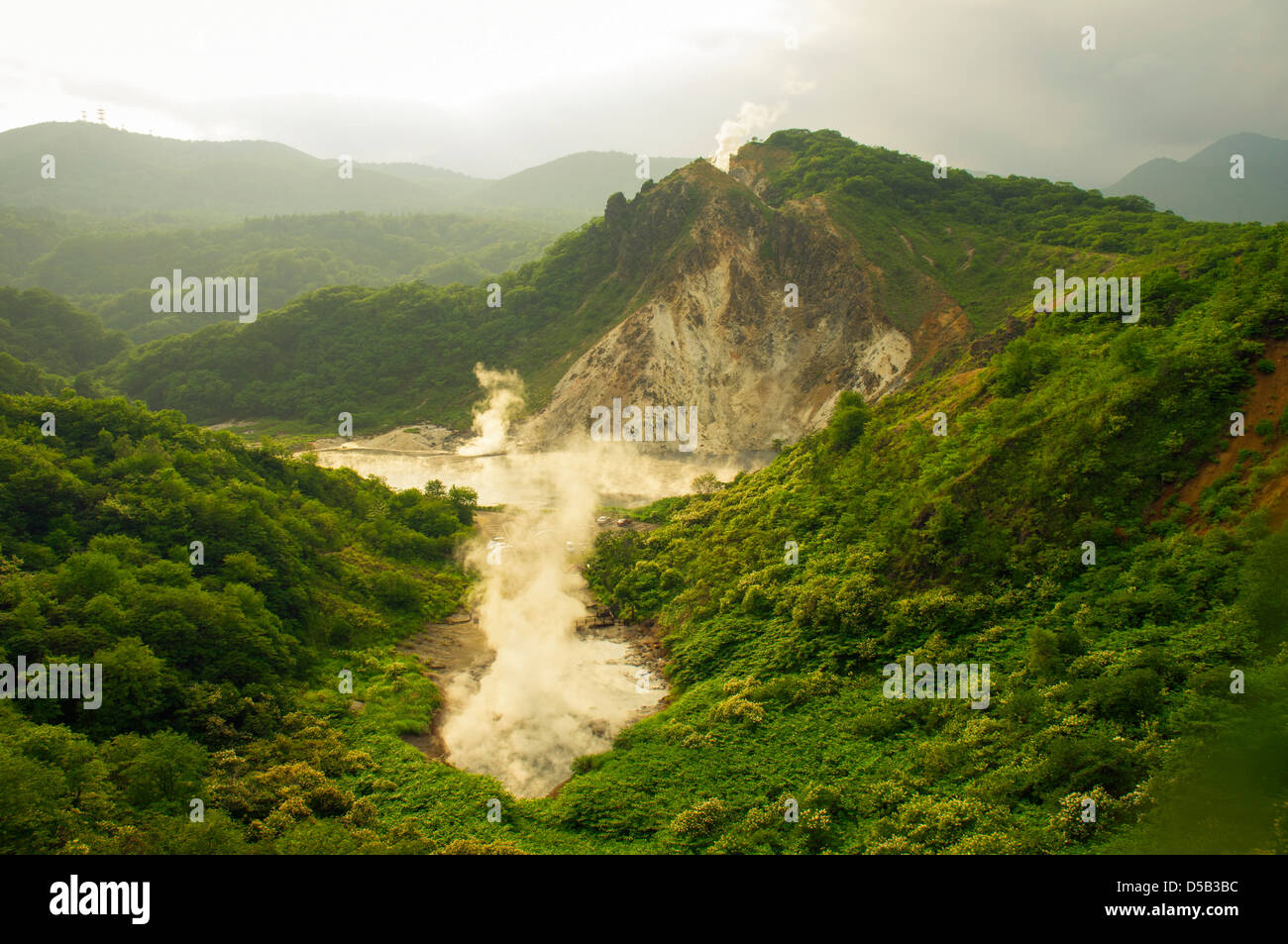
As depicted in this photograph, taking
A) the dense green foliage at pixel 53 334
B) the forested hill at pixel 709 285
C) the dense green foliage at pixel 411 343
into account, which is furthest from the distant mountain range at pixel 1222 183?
the dense green foliage at pixel 53 334

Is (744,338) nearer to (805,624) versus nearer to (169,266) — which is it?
(805,624)

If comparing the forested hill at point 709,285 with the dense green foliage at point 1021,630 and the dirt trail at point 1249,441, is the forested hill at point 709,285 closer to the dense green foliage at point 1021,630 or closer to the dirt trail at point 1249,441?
the dense green foliage at point 1021,630

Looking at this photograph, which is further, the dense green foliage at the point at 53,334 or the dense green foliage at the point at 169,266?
the dense green foliage at the point at 169,266

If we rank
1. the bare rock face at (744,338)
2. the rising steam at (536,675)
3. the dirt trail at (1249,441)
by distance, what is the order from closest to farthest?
the dirt trail at (1249,441) < the rising steam at (536,675) < the bare rock face at (744,338)

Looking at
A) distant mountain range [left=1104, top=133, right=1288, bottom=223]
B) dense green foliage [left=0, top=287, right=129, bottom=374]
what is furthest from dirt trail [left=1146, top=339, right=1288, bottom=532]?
distant mountain range [left=1104, top=133, right=1288, bottom=223]

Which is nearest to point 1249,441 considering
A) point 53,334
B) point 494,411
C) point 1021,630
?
point 1021,630
